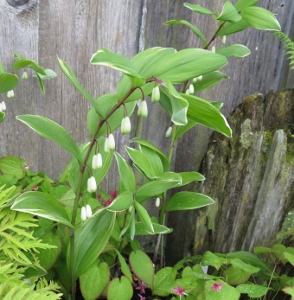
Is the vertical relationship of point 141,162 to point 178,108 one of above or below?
below

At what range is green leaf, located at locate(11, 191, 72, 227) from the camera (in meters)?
1.11

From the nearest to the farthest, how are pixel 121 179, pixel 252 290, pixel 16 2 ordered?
pixel 252 290, pixel 121 179, pixel 16 2

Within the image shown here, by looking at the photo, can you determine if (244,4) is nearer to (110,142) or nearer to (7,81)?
(110,142)

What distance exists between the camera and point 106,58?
0.83 meters

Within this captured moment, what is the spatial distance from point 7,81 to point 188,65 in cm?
72

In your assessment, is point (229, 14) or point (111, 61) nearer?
point (111, 61)

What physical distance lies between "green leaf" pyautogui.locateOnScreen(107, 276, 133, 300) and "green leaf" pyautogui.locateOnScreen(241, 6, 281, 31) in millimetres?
1015

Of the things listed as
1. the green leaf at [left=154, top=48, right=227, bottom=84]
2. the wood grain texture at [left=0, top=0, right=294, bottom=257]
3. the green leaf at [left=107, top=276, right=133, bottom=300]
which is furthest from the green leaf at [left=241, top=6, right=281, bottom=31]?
the green leaf at [left=107, top=276, right=133, bottom=300]

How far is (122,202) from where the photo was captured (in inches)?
47.1

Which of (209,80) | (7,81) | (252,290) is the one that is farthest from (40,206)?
(209,80)

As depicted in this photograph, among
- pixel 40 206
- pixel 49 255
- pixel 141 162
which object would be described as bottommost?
pixel 49 255

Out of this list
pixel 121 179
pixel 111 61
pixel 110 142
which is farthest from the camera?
pixel 121 179

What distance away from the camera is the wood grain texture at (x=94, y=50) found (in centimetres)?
157

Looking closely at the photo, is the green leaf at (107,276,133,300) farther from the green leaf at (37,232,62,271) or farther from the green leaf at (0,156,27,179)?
the green leaf at (0,156,27,179)
